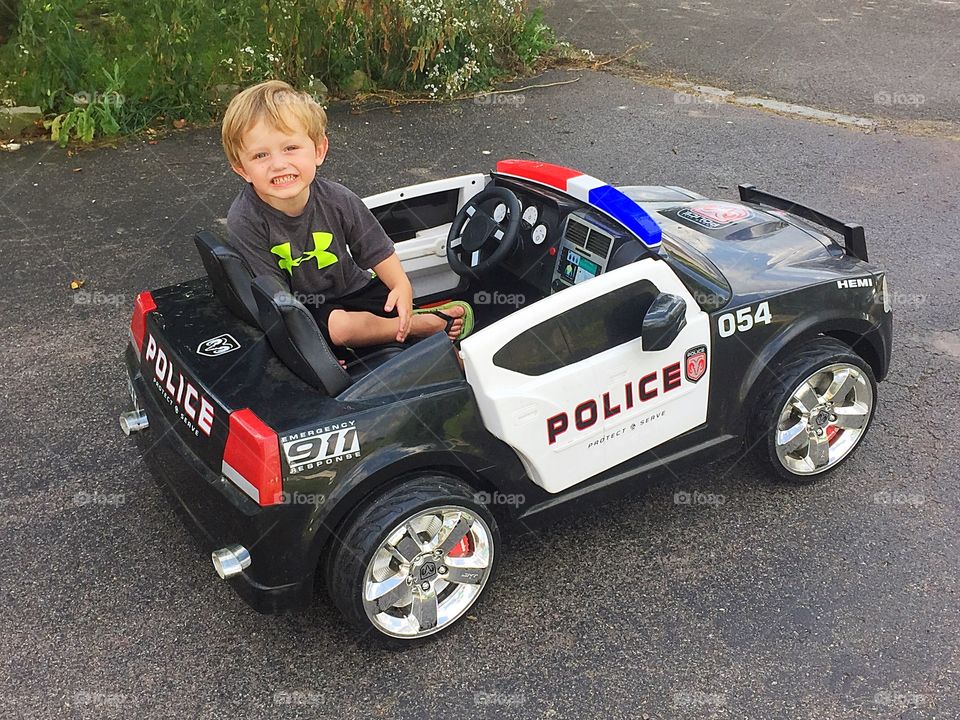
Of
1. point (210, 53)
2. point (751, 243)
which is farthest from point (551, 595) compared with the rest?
point (210, 53)

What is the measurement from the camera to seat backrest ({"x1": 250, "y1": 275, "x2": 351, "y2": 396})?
286 centimetres

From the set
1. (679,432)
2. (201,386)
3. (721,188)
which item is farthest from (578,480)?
(721,188)

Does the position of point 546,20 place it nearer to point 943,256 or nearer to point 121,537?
point 943,256

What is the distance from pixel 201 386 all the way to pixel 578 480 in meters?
1.39

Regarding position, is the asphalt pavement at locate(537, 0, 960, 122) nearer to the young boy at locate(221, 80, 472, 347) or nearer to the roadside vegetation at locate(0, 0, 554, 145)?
the roadside vegetation at locate(0, 0, 554, 145)

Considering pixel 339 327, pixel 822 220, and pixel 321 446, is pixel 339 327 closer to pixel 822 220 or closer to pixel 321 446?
pixel 321 446

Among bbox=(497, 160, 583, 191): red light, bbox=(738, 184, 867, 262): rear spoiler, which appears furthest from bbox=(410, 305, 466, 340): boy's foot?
bbox=(738, 184, 867, 262): rear spoiler

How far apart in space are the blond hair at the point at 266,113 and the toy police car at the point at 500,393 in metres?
0.40

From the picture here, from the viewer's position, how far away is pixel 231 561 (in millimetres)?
2818

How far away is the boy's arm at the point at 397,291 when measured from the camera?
3494mm

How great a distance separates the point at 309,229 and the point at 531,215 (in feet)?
3.44

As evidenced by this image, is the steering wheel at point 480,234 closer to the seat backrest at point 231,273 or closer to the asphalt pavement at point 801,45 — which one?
the seat backrest at point 231,273

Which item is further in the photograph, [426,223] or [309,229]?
[426,223]

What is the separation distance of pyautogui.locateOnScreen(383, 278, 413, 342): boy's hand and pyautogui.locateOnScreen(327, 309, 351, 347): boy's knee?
0.22 meters
